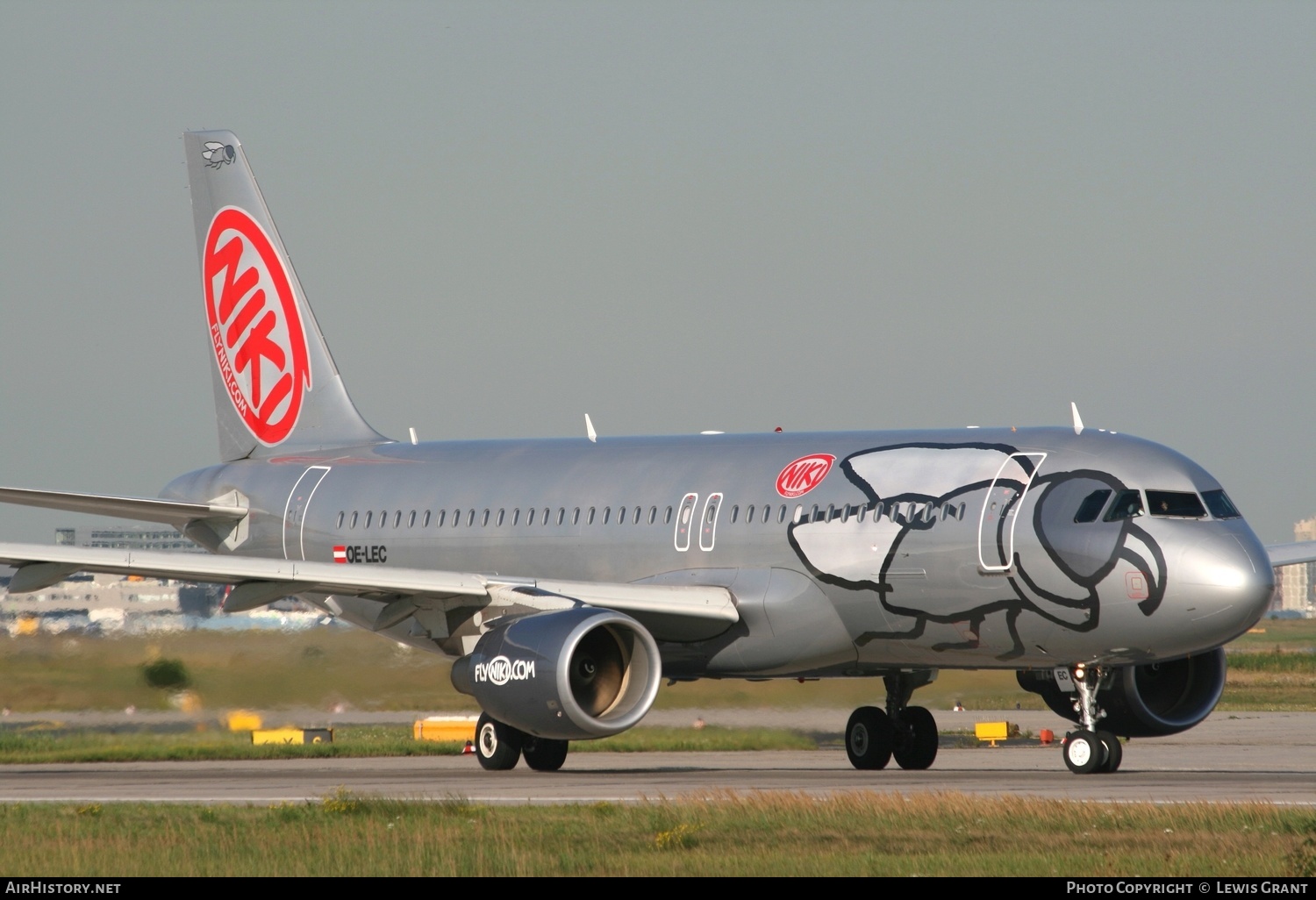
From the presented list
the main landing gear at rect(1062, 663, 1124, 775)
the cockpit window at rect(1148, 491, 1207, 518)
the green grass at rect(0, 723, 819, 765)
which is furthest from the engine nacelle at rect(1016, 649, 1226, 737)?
the green grass at rect(0, 723, 819, 765)

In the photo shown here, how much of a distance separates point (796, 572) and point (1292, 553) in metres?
6.94

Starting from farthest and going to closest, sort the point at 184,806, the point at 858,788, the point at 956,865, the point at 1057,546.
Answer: the point at 1057,546 → the point at 858,788 → the point at 184,806 → the point at 956,865

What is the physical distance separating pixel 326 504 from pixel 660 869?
18575mm

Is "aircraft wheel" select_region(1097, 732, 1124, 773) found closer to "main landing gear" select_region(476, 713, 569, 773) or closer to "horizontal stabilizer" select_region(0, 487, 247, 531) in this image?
"main landing gear" select_region(476, 713, 569, 773)

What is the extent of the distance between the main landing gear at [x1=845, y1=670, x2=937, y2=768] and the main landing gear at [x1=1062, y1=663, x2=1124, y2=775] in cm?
316

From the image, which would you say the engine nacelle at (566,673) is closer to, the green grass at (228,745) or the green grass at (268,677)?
the green grass at (268,677)

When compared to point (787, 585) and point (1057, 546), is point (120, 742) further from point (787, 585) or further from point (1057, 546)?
point (1057, 546)

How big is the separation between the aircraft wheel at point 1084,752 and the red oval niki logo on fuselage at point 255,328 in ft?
51.5

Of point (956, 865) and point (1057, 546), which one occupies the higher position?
point (1057, 546)

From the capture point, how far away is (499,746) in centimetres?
2564

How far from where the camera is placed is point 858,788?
66.5 feet

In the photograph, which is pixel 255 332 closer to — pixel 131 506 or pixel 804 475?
pixel 131 506

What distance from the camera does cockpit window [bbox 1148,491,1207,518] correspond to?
73.0 ft

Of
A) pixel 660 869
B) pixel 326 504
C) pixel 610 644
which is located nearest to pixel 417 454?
pixel 326 504
